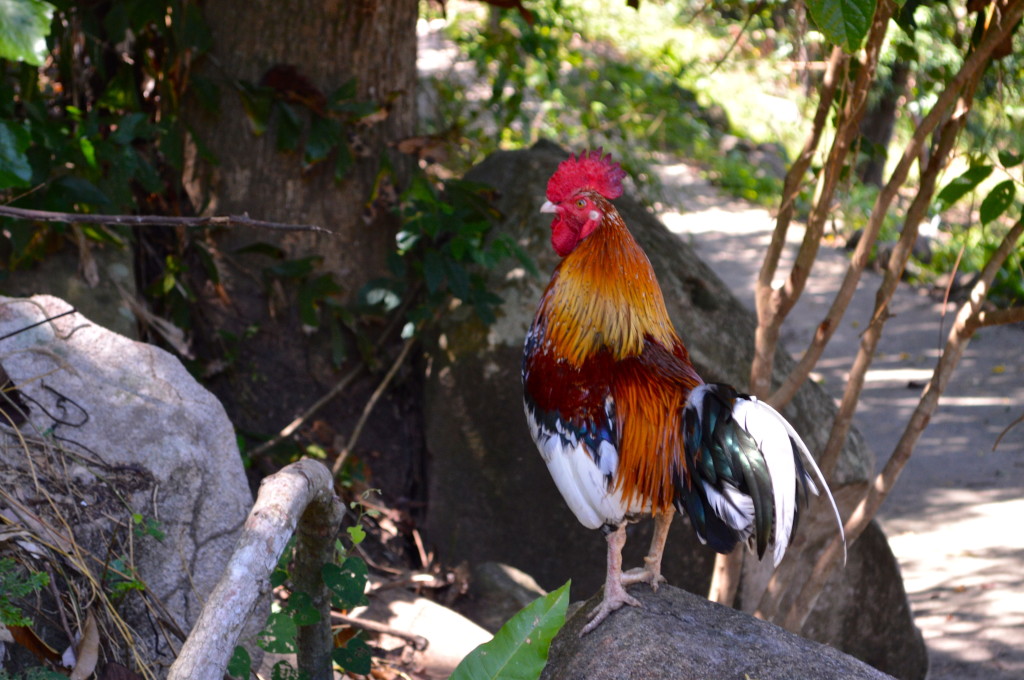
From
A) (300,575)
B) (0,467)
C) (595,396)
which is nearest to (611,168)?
(595,396)

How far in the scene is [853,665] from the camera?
221 centimetres

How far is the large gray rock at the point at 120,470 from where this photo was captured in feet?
7.31

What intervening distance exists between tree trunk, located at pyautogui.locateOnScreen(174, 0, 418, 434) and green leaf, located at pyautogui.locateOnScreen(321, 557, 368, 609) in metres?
2.26

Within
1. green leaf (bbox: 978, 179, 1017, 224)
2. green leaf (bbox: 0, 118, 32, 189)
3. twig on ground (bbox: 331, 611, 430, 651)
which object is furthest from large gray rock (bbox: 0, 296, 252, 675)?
green leaf (bbox: 978, 179, 1017, 224)

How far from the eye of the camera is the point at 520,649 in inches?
73.1

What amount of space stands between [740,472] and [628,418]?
34cm

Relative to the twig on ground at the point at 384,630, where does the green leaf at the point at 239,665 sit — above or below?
above

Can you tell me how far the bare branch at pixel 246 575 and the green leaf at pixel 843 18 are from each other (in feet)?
4.35

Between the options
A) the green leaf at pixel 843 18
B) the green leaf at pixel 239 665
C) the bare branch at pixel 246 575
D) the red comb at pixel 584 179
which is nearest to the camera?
the bare branch at pixel 246 575

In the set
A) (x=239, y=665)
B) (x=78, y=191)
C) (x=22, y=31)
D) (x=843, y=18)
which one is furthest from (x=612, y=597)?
(x=78, y=191)

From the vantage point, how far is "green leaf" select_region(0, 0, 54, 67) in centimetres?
109

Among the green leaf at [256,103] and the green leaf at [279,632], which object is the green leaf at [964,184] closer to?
the green leaf at [279,632]

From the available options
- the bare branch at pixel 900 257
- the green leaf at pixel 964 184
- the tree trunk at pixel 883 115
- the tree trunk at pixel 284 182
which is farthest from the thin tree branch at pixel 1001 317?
the tree trunk at pixel 883 115

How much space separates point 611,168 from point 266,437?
229 centimetres
